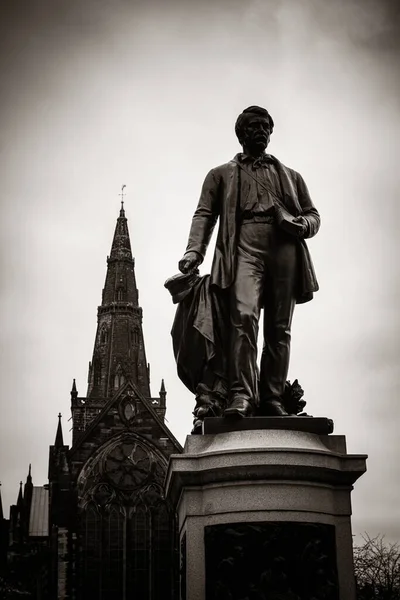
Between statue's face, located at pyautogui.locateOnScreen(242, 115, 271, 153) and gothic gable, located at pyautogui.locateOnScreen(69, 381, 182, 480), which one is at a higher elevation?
gothic gable, located at pyautogui.locateOnScreen(69, 381, 182, 480)

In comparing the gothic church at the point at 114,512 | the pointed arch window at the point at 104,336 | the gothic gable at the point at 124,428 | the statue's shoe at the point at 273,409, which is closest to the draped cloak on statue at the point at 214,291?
the statue's shoe at the point at 273,409

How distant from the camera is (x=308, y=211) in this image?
6.98 metres

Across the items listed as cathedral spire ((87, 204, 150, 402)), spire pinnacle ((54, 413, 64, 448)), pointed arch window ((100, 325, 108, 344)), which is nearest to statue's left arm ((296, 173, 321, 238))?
spire pinnacle ((54, 413, 64, 448))

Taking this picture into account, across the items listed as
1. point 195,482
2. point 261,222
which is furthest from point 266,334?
point 195,482

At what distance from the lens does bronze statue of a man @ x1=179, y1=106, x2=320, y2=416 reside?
642 centimetres

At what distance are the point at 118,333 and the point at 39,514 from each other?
14888mm

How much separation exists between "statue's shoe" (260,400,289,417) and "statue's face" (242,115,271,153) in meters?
2.01

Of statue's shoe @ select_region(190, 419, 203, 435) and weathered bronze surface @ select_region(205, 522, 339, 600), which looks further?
statue's shoe @ select_region(190, 419, 203, 435)

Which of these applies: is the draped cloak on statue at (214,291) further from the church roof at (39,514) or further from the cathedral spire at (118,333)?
the cathedral spire at (118,333)

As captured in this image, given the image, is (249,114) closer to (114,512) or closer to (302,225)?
(302,225)

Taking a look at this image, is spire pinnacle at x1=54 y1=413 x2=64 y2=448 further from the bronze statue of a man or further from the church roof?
the bronze statue of a man

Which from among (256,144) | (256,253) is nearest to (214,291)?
(256,253)

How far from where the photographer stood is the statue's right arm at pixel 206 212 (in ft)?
22.7

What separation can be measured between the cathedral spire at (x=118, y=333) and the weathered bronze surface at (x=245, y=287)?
5765cm
